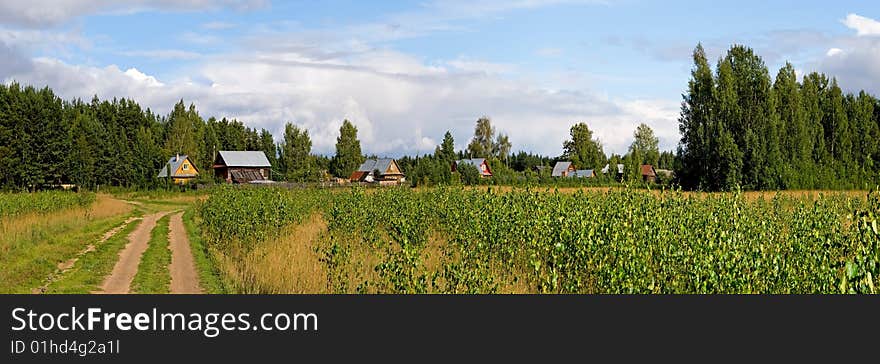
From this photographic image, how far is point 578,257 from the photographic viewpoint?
11344 millimetres

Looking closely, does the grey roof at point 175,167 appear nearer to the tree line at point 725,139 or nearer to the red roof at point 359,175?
the tree line at point 725,139

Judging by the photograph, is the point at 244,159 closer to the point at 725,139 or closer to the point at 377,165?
the point at 377,165

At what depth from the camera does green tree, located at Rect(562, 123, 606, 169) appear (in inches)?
4205

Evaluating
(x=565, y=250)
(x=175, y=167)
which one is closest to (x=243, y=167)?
(x=175, y=167)

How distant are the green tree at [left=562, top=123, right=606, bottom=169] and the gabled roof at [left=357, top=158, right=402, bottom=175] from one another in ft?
91.7

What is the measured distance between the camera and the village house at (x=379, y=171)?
101312 mm

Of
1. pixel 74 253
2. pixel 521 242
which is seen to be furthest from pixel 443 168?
pixel 521 242

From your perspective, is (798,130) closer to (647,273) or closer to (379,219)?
(379,219)

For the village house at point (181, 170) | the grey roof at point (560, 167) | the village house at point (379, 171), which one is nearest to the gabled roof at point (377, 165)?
the village house at point (379, 171)

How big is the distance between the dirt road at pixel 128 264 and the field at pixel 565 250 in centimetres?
214

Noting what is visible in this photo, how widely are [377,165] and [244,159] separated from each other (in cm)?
1908

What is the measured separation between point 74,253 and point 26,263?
2900 mm

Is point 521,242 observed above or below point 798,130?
below

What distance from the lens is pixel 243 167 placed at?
97375mm
